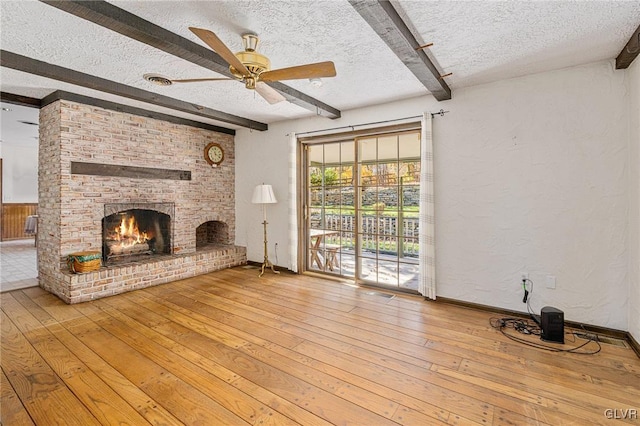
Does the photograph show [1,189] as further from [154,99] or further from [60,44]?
[60,44]

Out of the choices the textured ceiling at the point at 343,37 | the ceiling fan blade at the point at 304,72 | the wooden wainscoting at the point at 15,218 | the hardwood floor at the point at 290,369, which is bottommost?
the hardwood floor at the point at 290,369

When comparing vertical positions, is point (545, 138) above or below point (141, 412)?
above

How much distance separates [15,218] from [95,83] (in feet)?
26.4

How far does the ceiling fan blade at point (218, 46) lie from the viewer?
1.71 m

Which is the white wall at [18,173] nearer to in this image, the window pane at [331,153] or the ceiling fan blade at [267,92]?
the window pane at [331,153]

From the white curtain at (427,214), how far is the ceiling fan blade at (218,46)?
2.35m

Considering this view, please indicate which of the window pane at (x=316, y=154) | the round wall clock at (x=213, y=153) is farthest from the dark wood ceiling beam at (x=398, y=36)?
the round wall clock at (x=213, y=153)

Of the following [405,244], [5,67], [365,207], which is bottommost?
[405,244]

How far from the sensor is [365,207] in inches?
173

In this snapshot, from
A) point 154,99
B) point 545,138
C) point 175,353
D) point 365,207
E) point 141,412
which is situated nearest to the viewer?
point 141,412

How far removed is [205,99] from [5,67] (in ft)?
6.15

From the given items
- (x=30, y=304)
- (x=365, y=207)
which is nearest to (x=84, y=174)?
(x=30, y=304)

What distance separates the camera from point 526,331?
2871 mm

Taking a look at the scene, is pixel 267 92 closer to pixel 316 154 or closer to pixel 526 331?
pixel 316 154
